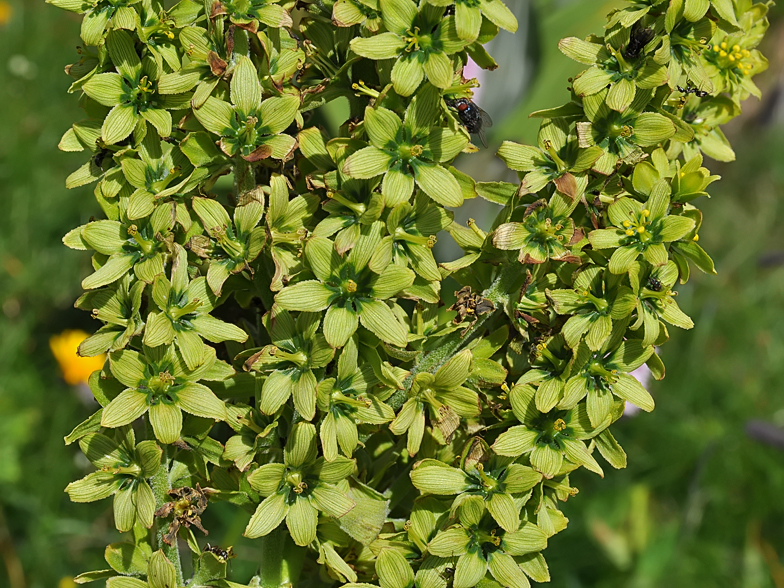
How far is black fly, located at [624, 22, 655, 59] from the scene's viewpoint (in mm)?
967

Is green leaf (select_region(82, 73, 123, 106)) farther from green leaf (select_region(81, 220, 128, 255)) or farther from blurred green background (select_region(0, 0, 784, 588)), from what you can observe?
blurred green background (select_region(0, 0, 784, 588))

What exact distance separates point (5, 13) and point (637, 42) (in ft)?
12.9

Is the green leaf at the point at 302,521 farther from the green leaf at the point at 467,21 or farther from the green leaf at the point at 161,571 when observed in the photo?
the green leaf at the point at 467,21

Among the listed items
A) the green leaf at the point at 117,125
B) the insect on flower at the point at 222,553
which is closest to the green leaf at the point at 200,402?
the insect on flower at the point at 222,553

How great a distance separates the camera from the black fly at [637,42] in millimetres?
967

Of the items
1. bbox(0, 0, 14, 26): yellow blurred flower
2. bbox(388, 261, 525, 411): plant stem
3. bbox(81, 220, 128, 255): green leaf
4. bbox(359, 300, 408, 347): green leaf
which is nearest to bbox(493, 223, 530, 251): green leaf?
bbox(388, 261, 525, 411): plant stem

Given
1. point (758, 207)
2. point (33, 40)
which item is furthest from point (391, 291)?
point (758, 207)

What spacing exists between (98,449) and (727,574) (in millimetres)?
2640

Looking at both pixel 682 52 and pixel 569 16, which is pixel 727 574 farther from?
pixel 682 52

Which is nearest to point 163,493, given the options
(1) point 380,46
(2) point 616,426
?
(1) point 380,46

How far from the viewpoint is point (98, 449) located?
1.02m

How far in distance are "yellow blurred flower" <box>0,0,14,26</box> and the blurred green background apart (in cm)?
3

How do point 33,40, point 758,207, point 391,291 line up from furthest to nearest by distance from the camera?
point 758,207
point 33,40
point 391,291

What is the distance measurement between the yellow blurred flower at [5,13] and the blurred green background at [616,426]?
3 centimetres
